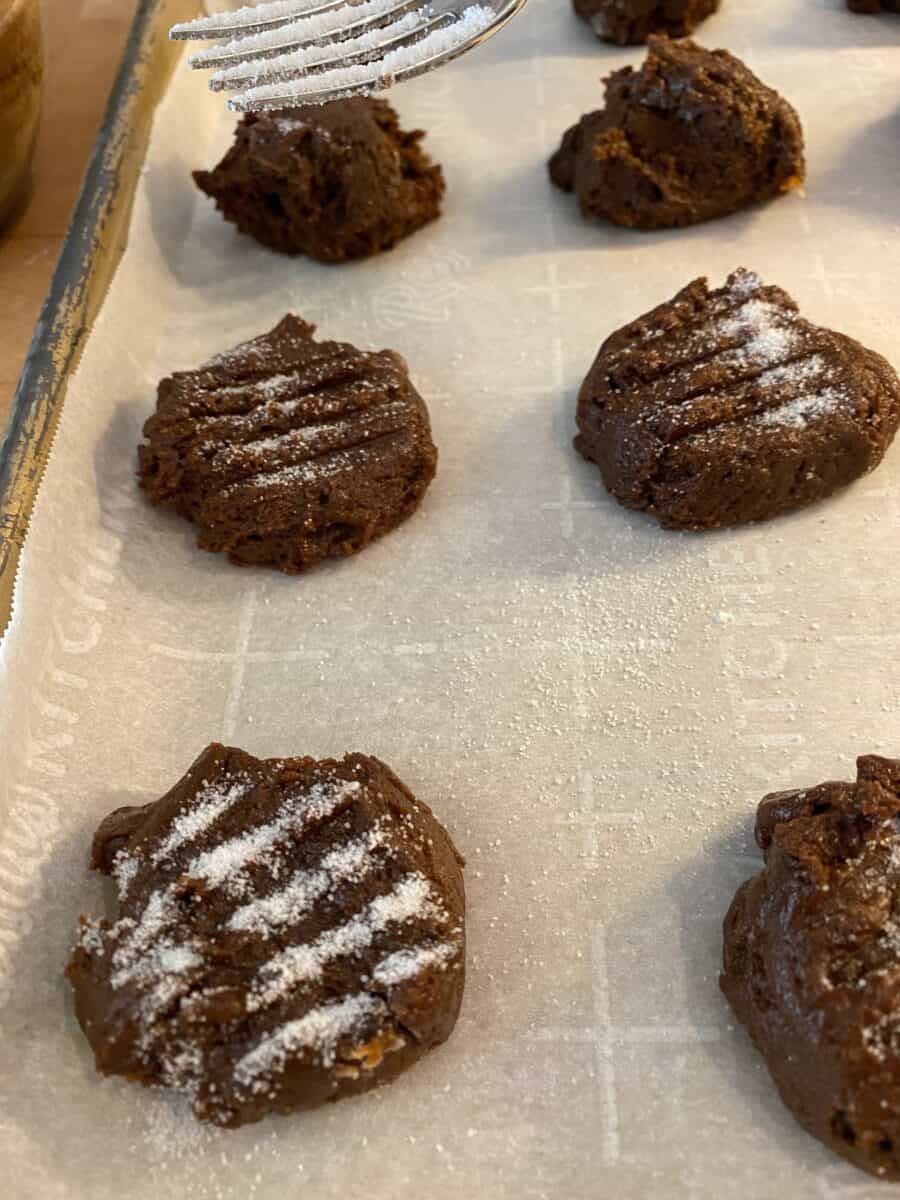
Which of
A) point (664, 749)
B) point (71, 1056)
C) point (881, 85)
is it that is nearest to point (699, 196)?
point (881, 85)

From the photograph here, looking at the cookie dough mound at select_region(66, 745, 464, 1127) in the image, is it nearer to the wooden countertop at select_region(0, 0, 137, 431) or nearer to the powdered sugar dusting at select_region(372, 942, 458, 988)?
the powdered sugar dusting at select_region(372, 942, 458, 988)

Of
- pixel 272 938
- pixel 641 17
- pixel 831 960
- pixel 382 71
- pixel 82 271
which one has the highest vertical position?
pixel 382 71

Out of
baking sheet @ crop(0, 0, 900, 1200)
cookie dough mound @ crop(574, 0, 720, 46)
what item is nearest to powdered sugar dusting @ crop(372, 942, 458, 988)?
baking sheet @ crop(0, 0, 900, 1200)

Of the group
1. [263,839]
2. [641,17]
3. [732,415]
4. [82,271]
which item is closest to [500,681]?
[263,839]

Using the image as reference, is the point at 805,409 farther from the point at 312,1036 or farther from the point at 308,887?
the point at 312,1036

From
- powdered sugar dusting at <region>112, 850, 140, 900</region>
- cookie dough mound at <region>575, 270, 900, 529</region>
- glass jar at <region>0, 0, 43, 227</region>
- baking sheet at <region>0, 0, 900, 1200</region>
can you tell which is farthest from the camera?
glass jar at <region>0, 0, 43, 227</region>

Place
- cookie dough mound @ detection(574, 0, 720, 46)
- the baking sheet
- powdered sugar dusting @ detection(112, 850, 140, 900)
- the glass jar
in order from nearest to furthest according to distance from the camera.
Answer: the baking sheet, powdered sugar dusting @ detection(112, 850, 140, 900), the glass jar, cookie dough mound @ detection(574, 0, 720, 46)

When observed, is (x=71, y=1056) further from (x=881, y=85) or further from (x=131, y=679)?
(x=881, y=85)
